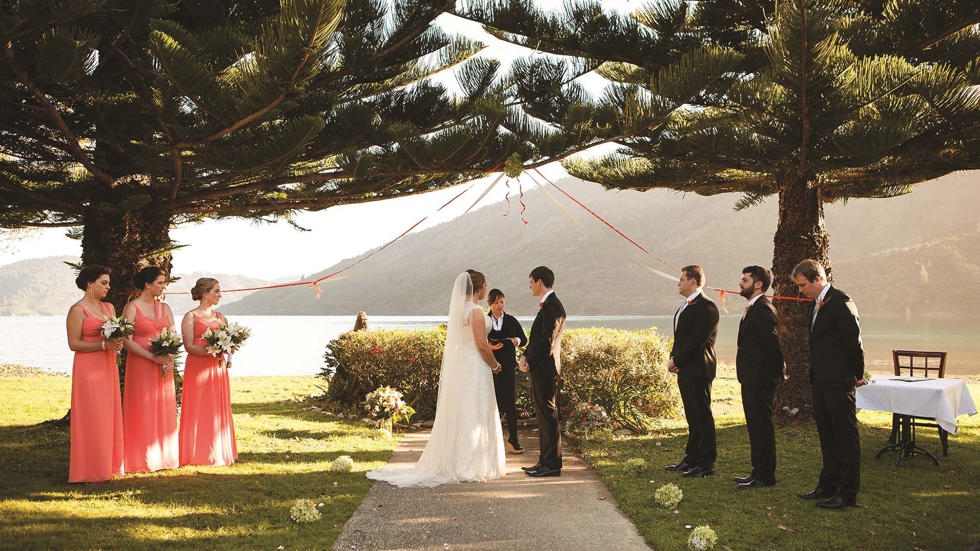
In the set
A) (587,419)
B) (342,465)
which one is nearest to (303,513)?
(342,465)

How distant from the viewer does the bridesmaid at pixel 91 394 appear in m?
4.92

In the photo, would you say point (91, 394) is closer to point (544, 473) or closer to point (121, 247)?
point (121, 247)

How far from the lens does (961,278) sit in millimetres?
75312

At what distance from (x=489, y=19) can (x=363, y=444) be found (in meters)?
4.95

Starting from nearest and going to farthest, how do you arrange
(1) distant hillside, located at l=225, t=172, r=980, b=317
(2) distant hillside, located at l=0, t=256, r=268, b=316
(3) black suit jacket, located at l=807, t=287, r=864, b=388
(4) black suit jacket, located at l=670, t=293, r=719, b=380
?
(3) black suit jacket, located at l=807, t=287, r=864, b=388 → (4) black suit jacket, located at l=670, t=293, r=719, b=380 → (1) distant hillside, located at l=225, t=172, r=980, b=317 → (2) distant hillside, located at l=0, t=256, r=268, b=316

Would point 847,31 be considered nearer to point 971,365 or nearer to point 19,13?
point 19,13

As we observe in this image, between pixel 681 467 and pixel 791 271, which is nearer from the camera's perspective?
pixel 681 467

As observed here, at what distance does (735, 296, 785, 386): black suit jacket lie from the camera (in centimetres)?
497

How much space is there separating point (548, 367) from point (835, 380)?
2.16 m

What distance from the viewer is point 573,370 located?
786 centimetres

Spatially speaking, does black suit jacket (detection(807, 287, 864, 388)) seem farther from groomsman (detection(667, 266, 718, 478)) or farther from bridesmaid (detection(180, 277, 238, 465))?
bridesmaid (detection(180, 277, 238, 465))

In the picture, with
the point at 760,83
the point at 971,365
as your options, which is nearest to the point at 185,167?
the point at 760,83

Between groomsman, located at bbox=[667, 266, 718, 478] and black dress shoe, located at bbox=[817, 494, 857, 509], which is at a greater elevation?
groomsman, located at bbox=[667, 266, 718, 478]

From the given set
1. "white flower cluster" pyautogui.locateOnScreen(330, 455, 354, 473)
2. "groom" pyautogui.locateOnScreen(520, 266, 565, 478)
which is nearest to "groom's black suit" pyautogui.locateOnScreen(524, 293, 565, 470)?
"groom" pyautogui.locateOnScreen(520, 266, 565, 478)
